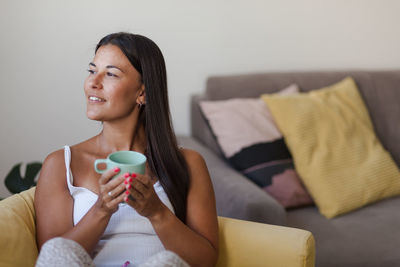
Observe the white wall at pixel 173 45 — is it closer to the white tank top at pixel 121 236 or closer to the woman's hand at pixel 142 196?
the white tank top at pixel 121 236

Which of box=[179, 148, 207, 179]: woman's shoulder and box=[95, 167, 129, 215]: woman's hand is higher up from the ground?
box=[95, 167, 129, 215]: woman's hand

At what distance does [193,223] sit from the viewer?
146cm

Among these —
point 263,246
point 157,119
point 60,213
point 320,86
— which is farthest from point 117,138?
point 320,86

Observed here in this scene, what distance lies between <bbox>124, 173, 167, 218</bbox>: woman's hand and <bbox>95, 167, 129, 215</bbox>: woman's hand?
0.04ft

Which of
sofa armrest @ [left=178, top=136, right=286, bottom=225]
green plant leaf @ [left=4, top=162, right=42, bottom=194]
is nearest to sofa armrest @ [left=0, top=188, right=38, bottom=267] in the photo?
green plant leaf @ [left=4, top=162, right=42, bottom=194]

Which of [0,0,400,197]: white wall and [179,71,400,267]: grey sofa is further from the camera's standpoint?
[0,0,400,197]: white wall

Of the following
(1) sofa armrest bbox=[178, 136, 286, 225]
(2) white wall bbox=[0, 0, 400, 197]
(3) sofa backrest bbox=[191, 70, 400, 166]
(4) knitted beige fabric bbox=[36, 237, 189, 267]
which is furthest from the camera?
(3) sofa backrest bbox=[191, 70, 400, 166]

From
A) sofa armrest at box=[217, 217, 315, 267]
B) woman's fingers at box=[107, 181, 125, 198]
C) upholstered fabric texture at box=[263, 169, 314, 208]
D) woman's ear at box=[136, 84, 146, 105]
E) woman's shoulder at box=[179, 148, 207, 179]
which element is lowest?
upholstered fabric texture at box=[263, 169, 314, 208]

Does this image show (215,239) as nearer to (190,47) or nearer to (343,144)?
(343,144)

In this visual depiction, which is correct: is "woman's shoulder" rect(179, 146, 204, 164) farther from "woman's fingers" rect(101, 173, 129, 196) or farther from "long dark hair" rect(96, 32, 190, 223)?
"woman's fingers" rect(101, 173, 129, 196)

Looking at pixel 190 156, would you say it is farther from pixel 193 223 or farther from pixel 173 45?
pixel 173 45

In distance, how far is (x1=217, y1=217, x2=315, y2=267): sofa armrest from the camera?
139 centimetres

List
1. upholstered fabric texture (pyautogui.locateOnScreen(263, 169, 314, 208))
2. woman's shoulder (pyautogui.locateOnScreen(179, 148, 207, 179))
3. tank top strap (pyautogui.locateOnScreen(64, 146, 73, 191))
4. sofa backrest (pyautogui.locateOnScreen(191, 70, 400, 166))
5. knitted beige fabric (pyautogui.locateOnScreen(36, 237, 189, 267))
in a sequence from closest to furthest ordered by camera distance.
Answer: knitted beige fabric (pyautogui.locateOnScreen(36, 237, 189, 267)), tank top strap (pyautogui.locateOnScreen(64, 146, 73, 191)), woman's shoulder (pyautogui.locateOnScreen(179, 148, 207, 179)), upholstered fabric texture (pyautogui.locateOnScreen(263, 169, 314, 208)), sofa backrest (pyautogui.locateOnScreen(191, 70, 400, 166))

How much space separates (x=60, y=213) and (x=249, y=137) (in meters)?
1.03
